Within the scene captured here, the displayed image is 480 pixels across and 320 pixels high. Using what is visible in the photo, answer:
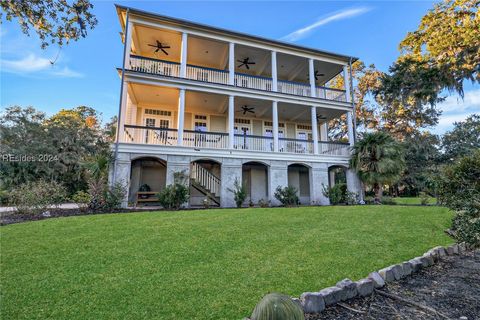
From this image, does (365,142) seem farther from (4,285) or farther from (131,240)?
(4,285)

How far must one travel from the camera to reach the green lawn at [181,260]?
2.62 m

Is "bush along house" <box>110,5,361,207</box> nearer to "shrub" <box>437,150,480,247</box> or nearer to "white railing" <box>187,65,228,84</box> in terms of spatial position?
"white railing" <box>187,65,228,84</box>

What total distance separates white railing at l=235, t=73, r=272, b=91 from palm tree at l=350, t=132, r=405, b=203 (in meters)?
6.14

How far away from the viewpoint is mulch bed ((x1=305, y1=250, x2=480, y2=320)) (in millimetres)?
2504

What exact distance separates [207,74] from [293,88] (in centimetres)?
506

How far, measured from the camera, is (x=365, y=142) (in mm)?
12938

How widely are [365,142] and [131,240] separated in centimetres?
1238

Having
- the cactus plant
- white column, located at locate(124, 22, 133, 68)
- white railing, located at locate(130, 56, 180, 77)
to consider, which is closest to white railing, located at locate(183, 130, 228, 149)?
white railing, located at locate(130, 56, 180, 77)

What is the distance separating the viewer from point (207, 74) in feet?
42.3

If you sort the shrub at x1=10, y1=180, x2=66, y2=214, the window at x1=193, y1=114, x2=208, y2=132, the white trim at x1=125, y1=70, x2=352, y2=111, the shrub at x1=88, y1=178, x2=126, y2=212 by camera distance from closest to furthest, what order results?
the shrub at x1=10, y1=180, x2=66, y2=214 → the shrub at x1=88, y1=178, x2=126, y2=212 → the white trim at x1=125, y1=70, x2=352, y2=111 → the window at x1=193, y1=114, x2=208, y2=132

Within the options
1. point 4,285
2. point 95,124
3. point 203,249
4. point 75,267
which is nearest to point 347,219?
point 203,249

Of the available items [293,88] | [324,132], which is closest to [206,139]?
[293,88]

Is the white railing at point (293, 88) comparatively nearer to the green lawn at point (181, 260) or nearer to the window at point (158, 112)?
the window at point (158, 112)

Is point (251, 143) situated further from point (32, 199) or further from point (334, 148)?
point (32, 199)
